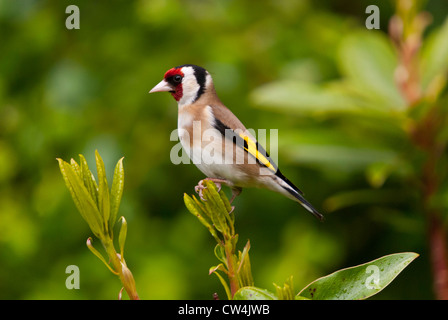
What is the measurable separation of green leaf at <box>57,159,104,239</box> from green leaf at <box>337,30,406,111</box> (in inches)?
55.9

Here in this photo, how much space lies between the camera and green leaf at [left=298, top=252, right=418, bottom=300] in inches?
30.8

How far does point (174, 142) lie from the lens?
2.27 meters

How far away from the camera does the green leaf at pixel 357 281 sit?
2.56ft

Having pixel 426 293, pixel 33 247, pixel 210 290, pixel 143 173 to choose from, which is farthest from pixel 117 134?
pixel 426 293

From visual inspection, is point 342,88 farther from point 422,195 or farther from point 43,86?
point 43,86

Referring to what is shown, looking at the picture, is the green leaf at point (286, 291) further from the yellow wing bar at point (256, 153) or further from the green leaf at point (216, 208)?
the yellow wing bar at point (256, 153)

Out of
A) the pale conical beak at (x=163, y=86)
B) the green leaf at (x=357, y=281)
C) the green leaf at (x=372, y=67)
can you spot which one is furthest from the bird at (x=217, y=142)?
the green leaf at (x=372, y=67)

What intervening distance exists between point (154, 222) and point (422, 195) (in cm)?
115

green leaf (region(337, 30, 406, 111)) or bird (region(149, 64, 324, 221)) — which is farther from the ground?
green leaf (region(337, 30, 406, 111))

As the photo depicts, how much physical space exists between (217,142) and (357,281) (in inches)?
27.6

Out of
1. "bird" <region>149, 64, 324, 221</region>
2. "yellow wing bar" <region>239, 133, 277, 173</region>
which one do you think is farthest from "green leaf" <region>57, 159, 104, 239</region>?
"yellow wing bar" <region>239, 133, 277, 173</region>

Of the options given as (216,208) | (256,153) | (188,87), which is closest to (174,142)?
(188,87)

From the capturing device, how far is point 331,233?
8.38 feet

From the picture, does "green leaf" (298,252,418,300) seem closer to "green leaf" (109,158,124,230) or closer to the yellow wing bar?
"green leaf" (109,158,124,230)
